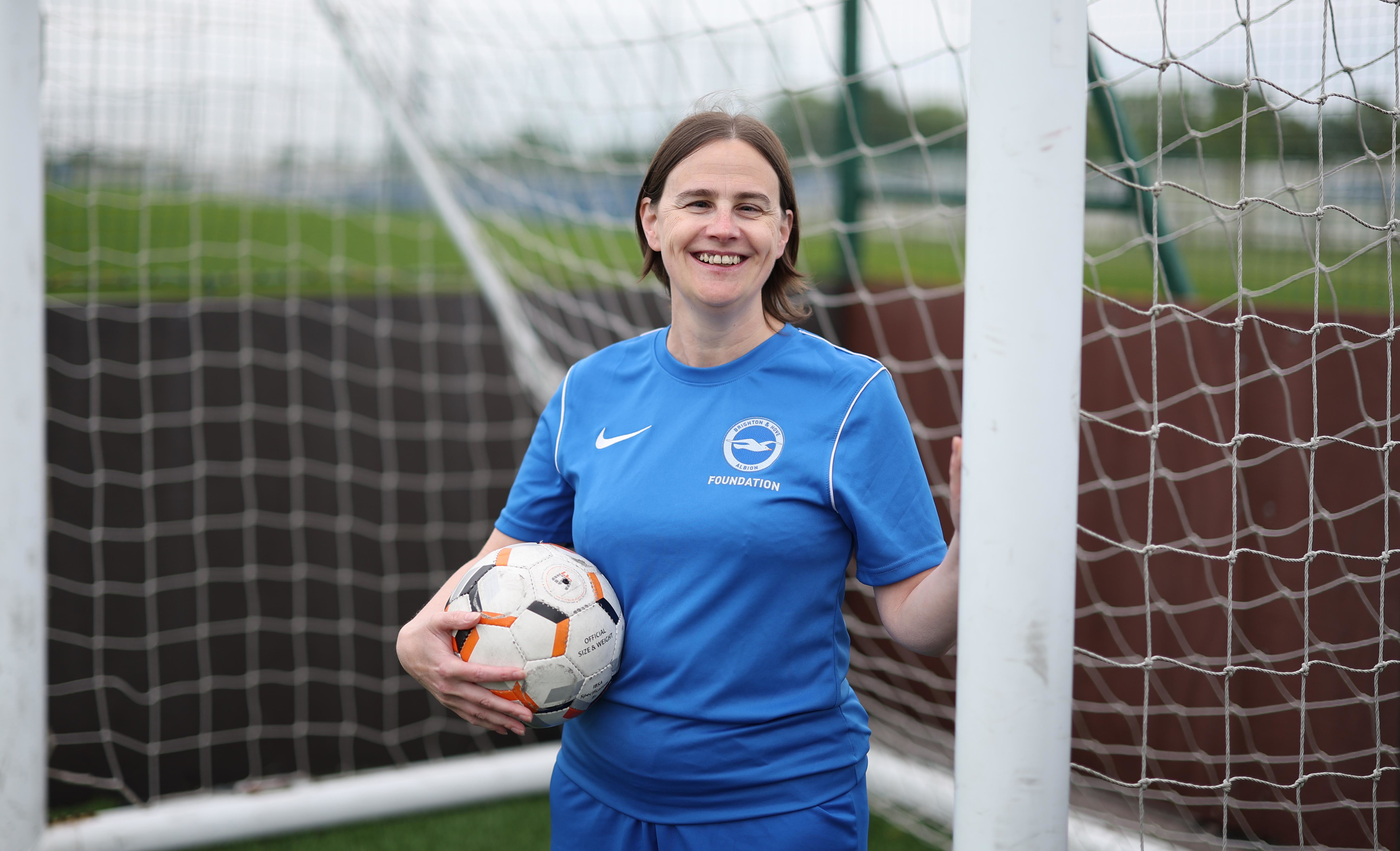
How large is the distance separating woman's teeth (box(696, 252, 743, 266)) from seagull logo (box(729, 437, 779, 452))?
0.84 feet

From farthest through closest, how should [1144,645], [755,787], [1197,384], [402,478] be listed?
[402,478] < [1144,645] < [1197,384] < [755,787]

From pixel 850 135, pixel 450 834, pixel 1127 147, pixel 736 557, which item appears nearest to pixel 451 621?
pixel 736 557

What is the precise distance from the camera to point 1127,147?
2770 mm

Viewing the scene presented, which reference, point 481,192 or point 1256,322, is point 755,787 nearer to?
point 1256,322

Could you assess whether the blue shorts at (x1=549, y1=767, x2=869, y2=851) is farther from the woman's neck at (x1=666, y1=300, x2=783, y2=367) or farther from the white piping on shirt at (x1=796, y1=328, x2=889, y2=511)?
the woman's neck at (x1=666, y1=300, x2=783, y2=367)

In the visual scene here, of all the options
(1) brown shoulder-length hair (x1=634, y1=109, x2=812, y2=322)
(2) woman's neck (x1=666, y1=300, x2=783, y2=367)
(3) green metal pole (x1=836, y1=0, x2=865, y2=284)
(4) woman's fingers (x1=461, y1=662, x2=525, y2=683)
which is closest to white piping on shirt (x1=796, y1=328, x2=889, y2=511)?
(2) woman's neck (x1=666, y1=300, x2=783, y2=367)

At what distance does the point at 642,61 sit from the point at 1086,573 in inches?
Answer: 110

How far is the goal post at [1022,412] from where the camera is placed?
127 cm

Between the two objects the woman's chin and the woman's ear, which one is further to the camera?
the woman's ear

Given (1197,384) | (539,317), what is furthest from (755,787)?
(539,317)

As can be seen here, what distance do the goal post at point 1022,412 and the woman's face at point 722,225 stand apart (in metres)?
0.31

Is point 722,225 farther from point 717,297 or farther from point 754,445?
point 754,445

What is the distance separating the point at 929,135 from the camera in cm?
466

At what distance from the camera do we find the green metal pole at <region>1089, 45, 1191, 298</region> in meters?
2.66
